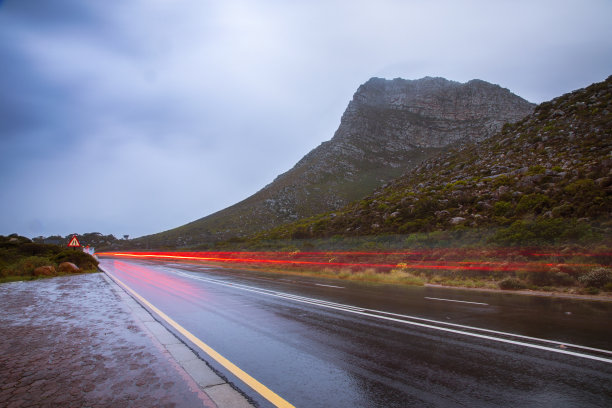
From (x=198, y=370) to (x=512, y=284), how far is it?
477 inches

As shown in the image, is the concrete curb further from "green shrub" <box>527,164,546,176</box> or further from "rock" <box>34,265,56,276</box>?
"green shrub" <box>527,164,546,176</box>

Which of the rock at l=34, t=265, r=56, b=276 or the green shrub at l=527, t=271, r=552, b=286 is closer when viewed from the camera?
the green shrub at l=527, t=271, r=552, b=286

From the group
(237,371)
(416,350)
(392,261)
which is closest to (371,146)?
(392,261)

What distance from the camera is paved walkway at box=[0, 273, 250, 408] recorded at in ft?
11.8

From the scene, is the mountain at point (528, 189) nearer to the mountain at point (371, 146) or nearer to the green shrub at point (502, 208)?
the green shrub at point (502, 208)

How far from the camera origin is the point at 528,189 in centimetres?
2453

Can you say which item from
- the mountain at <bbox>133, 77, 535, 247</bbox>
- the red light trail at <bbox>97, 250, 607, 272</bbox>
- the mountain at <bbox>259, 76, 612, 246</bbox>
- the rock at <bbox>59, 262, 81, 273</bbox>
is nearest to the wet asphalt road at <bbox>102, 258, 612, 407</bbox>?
the red light trail at <bbox>97, 250, 607, 272</bbox>

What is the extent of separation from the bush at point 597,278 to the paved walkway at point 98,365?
12130 millimetres

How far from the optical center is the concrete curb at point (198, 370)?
353 cm

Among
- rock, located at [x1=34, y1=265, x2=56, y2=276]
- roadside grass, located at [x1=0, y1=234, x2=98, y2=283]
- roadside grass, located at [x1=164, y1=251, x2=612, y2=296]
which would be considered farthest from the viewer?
rock, located at [x1=34, y1=265, x2=56, y2=276]

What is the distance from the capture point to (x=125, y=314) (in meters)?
8.25

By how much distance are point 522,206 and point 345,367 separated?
22.4 meters

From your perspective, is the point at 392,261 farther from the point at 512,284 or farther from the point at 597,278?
the point at 597,278

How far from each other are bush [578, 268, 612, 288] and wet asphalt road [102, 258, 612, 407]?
208cm
